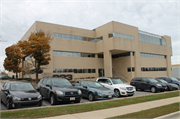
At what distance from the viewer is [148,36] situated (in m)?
37.7

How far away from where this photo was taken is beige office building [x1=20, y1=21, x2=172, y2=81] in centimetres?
2839

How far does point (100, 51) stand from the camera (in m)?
32.3

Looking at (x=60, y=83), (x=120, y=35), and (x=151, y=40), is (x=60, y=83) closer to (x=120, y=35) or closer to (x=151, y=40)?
(x=120, y=35)

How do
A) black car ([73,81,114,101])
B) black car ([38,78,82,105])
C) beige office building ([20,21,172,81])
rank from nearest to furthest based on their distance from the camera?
black car ([38,78,82,105])
black car ([73,81,114,101])
beige office building ([20,21,172,81])

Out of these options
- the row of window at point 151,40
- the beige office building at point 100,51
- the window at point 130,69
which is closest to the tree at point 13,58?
the beige office building at point 100,51

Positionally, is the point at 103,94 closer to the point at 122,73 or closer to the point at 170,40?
the point at 122,73

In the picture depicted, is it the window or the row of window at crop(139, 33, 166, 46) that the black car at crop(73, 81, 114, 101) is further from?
the row of window at crop(139, 33, 166, 46)

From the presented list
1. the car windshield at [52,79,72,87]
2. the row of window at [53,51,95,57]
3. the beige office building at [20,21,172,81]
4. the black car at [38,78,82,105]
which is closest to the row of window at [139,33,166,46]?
the beige office building at [20,21,172,81]

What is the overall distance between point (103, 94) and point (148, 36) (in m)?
31.5

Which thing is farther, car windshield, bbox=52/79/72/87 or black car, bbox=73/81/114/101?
black car, bbox=73/81/114/101

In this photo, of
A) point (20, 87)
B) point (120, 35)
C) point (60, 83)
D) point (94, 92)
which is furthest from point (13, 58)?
point (94, 92)

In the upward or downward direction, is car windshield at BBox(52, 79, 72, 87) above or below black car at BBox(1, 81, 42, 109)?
above

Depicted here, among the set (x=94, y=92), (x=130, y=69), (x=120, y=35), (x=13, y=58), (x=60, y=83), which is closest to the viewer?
(x=60, y=83)

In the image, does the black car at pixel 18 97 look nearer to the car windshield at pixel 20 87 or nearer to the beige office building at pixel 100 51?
the car windshield at pixel 20 87
